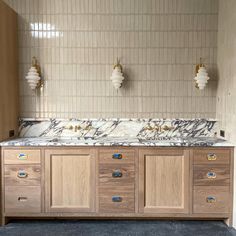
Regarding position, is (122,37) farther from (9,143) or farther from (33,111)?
(9,143)

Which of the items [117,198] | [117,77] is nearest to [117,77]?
[117,77]

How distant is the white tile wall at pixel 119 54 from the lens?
2.85 metres

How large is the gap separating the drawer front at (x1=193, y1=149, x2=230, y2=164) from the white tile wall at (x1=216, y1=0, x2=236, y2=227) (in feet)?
0.49

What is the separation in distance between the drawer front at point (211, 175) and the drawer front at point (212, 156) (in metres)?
0.05

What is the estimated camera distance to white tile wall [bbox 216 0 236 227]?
2.47m

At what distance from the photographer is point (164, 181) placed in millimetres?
2461

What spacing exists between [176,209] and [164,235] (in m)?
0.28

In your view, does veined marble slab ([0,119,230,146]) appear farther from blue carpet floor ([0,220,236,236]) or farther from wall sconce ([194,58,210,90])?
blue carpet floor ([0,220,236,236])

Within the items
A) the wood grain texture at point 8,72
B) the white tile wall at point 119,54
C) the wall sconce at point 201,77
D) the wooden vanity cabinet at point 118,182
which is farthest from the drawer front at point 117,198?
the wall sconce at point 201,77

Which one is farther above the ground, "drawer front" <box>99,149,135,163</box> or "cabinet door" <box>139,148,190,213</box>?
"drawer front" <box>99,149,135,163</box>

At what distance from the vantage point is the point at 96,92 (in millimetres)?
2902

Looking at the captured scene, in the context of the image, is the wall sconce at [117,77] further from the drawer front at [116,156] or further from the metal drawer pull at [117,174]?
the metal drawer pull at [117,174]

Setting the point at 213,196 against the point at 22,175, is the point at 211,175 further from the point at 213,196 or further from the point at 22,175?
the point at 22,175

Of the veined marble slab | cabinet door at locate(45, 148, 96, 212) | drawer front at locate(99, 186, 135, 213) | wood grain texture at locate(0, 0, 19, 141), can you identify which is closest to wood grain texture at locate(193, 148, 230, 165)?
the veined marble slab
